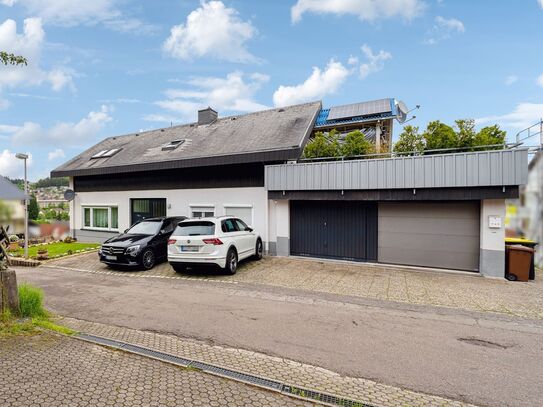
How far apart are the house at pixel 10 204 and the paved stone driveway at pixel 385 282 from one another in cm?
515

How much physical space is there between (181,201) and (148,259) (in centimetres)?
455

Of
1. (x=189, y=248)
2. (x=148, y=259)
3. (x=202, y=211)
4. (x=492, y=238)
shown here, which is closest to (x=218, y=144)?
(x=202, y=211)

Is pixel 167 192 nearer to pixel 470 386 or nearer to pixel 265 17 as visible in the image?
pixel 265 17

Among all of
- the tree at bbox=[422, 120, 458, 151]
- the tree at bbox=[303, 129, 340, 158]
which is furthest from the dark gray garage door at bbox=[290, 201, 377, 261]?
the tree at bbox=[422, 120, 458, 151]

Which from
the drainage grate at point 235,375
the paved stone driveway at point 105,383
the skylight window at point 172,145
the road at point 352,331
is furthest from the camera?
the skylight window at point 172,145

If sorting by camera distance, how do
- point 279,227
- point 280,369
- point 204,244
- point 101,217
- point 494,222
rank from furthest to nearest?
point 101,217 → point 279,227 → point 494,222 → point 204,244 → point 280,369

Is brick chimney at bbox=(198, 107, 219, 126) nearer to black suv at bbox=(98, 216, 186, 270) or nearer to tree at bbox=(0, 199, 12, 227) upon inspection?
black suv at bbox=(98, 216, 186, 270)

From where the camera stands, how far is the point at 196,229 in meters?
9.77

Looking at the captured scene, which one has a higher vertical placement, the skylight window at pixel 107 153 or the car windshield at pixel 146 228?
the skylight window at pixel 107 153

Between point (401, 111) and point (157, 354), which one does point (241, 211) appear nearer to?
point (157, 354)

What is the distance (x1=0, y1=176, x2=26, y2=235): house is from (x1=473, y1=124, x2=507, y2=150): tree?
15370 millimetres

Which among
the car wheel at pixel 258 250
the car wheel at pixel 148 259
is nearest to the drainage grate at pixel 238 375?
the car wheel at pixel 148 259

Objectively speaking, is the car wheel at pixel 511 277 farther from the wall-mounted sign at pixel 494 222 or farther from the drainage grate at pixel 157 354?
the drainage grate at pixel 157 354

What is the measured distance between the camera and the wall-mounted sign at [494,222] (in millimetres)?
9664
